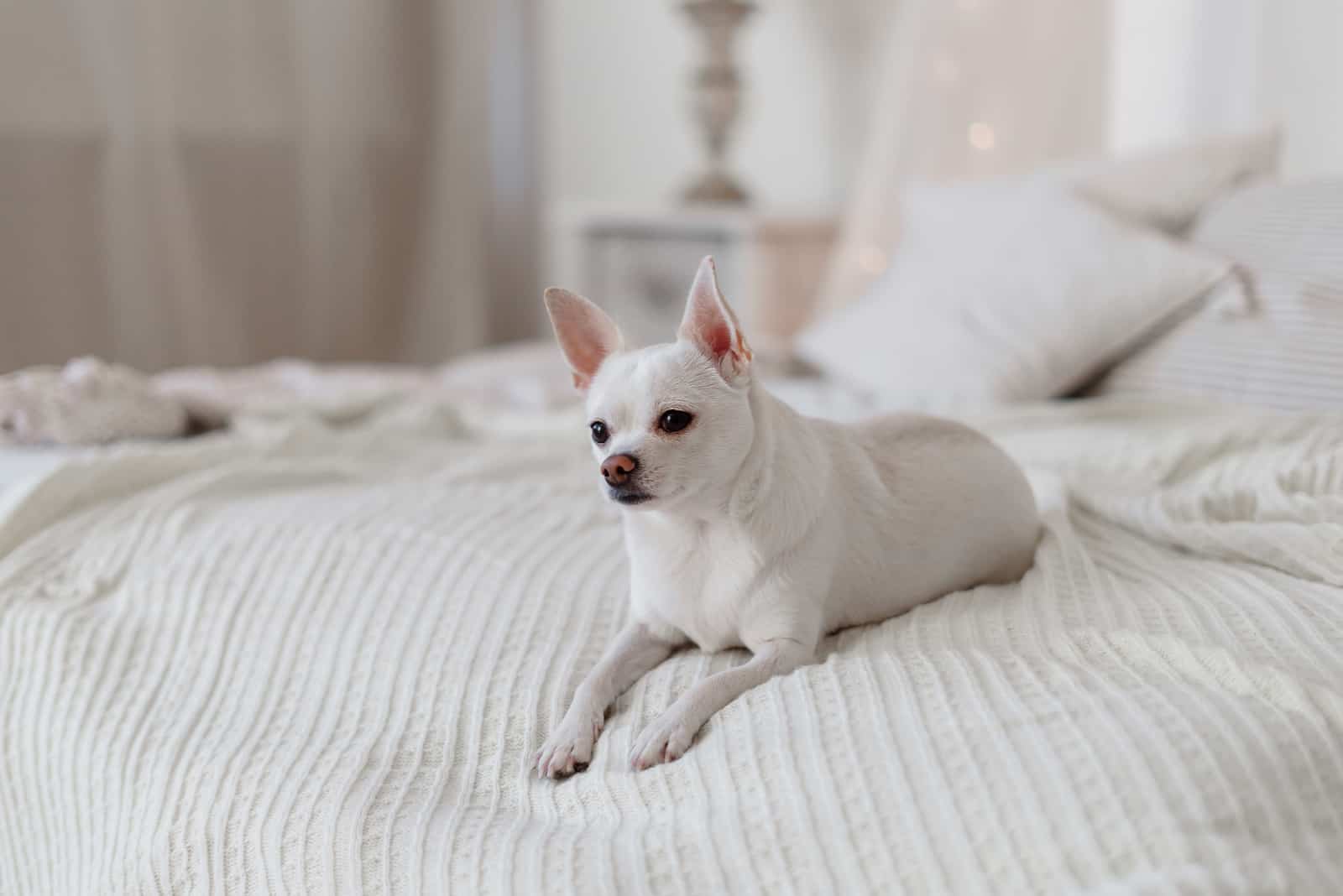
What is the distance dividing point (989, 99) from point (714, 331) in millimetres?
2020

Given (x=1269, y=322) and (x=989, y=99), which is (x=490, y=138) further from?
(x=1269, y=322)

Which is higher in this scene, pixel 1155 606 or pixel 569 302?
pixel 569 302

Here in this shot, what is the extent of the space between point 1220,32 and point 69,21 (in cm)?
239

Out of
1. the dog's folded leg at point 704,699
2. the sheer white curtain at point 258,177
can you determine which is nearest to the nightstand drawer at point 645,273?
the sheer white curtain at point 258,177

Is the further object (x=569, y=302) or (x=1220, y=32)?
(x=1220, y=32)

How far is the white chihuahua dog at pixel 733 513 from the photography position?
2.84ft

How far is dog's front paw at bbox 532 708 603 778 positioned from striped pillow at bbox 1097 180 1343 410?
1.07m

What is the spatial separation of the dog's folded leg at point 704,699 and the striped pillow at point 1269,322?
3.09 feet

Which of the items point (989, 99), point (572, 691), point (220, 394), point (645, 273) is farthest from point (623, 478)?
point (645, 273)

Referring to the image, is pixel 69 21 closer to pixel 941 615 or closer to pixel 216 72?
pixel 216 72

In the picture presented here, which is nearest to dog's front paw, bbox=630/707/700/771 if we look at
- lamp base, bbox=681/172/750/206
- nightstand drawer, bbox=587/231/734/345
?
nightstand drawer, bbox=587/231/734/345

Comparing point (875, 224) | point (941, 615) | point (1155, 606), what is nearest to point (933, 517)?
point (941, 615)

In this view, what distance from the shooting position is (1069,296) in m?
1.75

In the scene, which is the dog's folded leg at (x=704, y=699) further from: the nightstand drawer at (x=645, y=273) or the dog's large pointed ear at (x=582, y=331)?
the nightstand drawer at (x=645, y=273)
